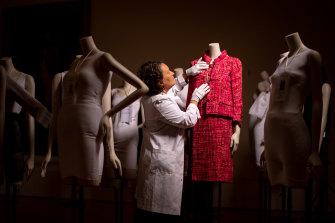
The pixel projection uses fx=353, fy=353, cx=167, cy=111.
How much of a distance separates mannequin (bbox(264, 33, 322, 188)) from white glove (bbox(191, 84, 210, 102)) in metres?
0.72

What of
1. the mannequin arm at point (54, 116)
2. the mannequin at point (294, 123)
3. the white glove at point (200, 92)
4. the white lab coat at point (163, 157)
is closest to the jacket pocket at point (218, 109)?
the white glove at point (200, 92)

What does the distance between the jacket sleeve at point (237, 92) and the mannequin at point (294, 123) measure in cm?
64

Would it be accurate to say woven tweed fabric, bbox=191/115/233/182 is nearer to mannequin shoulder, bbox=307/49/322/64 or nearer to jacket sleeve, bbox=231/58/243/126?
jacket sleeve, bbox=231/58/243/126

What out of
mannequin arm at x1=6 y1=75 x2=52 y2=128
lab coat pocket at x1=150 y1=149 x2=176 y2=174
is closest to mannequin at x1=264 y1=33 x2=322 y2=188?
lab coat pocket at x1=150 y1=149 x2=176 y2=174

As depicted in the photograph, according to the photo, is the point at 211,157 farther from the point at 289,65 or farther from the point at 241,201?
the point at 241,201

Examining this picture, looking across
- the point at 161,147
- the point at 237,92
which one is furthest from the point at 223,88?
the point at 161,147

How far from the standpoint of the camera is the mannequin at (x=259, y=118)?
15.3ft

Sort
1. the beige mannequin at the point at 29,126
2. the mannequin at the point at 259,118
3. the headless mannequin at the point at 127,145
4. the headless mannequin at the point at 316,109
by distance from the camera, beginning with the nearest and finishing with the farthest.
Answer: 1. the headless mannequin at the point at 316,109
2. the beige mannequin at the point at 29,126
3. the headless mannequin at the point at 127,145
4. the mannequin at the point at 259,118

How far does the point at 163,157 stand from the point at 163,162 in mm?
42

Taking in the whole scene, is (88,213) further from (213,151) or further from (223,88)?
(223,88)

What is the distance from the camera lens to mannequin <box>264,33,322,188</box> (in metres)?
2.39

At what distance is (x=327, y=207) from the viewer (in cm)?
527

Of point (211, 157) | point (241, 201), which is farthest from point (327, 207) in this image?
point (211, 157)

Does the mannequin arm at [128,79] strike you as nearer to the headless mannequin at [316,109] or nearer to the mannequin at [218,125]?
the mannequin at [218,125]
